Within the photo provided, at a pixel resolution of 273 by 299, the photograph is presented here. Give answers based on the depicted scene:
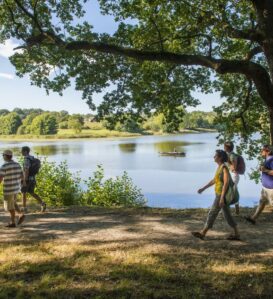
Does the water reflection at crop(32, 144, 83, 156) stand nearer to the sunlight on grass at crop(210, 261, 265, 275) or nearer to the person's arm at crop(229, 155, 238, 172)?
the person's arm at crop(229, 155, 238, 172)

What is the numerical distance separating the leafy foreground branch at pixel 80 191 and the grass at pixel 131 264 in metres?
6.60

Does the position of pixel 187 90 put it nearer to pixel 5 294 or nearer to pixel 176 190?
pixel 5 294

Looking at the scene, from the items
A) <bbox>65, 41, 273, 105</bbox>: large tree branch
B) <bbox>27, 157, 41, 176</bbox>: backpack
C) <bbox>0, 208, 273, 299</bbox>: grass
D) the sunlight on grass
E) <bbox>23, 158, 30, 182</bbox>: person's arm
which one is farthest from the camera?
<bbox>27, 157, 41, 176</bbox>: backpack

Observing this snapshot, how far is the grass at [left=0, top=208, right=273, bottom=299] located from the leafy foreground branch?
660 cm

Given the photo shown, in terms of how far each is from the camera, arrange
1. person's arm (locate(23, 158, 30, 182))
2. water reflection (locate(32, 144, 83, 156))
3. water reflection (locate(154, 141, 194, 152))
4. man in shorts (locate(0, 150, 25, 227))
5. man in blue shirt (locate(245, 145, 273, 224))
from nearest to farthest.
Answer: man in blue shirt (locate(245, 145, 273, 224)), man in shorts (locate(0, 150, 25, 227)), person's arm (locate(23, 158, 30, 182)), water reflection (locate(32, 144, 83, 156)), water reflection (locate(154, 141, 194, 152))

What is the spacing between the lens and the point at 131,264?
6.66 metres

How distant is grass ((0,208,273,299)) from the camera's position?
18.4 ft

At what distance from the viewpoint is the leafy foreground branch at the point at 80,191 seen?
1652 cm

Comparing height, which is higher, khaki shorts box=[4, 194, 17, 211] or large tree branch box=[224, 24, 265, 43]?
large tree branch box=[224, 24, 265, 43]

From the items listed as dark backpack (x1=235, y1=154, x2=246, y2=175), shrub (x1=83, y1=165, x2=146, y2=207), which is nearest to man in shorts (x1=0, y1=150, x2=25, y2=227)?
dark backpack (x1=235, y1=154, x2=246, y2=175)

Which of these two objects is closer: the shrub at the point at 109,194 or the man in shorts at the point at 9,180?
the man in shorts at the point at 9,180

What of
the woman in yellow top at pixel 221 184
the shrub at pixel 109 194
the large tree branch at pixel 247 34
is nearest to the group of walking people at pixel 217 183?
the woman in yellow top at pixel 221 184

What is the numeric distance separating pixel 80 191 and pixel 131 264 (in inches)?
447

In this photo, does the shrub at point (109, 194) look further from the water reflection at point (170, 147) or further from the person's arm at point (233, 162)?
the water reflection at point (170, 147)
